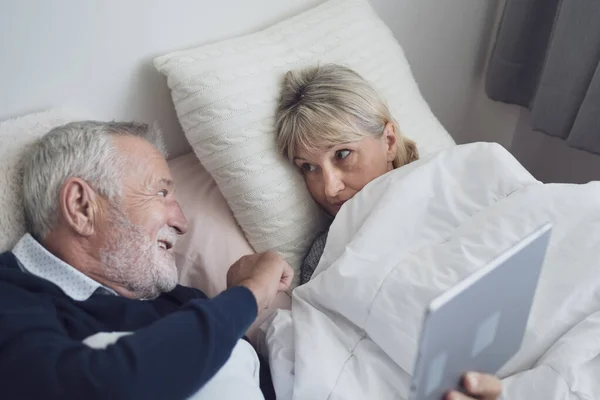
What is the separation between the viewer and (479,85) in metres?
2.05

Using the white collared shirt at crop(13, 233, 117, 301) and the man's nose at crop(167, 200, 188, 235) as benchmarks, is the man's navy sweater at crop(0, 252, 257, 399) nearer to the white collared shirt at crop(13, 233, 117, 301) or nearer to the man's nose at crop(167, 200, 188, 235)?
the white collared shirt at crop(13, 233, 117, 301)

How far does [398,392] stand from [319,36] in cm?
81

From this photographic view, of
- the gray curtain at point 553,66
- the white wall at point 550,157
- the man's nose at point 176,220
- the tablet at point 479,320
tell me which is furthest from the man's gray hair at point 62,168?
the white wall at point 550,157

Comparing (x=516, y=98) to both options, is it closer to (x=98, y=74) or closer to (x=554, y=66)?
(x=554, y=66)

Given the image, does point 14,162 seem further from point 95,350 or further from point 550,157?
point 550,157

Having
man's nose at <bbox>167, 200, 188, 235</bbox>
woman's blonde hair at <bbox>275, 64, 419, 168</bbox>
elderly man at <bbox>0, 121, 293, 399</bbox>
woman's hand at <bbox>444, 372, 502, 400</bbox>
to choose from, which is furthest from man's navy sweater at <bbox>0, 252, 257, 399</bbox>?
woman's blonde hair at <bbox>275, 64, 419, 168</bbox>

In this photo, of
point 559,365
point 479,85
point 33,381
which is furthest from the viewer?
point 479,85

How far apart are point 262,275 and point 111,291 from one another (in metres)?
0.25

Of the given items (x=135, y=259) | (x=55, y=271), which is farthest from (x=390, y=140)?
(x=55, y=271)

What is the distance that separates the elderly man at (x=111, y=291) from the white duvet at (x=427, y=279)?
96mm

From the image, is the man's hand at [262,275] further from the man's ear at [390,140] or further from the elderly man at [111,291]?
the man's ear at [390,140]

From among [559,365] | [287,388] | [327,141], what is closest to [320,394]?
[287,388]

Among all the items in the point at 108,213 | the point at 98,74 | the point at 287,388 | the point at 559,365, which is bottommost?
the point at 287,388

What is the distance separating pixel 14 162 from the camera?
1001 millimetres
